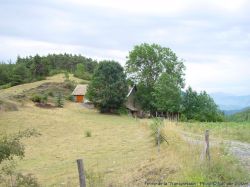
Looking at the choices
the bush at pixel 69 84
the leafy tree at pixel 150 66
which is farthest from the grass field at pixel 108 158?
the bush at pixel 69 84

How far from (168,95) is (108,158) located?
48.2m

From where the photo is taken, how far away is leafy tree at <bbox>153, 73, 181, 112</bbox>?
71312 millimetres

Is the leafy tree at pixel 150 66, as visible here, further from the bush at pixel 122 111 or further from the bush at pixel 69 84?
the bush at pixel 69 84

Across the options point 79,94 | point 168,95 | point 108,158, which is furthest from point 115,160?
point 79,94

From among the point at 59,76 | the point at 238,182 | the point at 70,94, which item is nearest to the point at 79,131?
the point at 238,182

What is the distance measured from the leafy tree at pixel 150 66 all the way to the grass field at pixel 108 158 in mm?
25634

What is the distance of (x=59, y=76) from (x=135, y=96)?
1453 inches

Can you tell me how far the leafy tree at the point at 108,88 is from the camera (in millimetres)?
70875

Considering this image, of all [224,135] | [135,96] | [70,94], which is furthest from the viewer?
[70,94]

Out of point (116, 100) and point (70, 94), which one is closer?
point (116, 100)

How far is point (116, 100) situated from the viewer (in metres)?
71.2

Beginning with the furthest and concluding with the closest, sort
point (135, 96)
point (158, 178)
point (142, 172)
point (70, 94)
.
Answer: point (70, 94)
point (135, 96)
point (142, 172)
point (158, 178)

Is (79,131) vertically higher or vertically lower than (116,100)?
lower

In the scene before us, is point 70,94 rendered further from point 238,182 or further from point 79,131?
point 238,182
